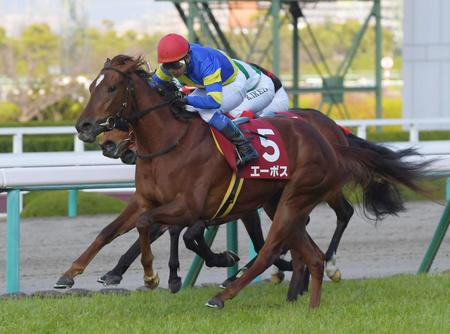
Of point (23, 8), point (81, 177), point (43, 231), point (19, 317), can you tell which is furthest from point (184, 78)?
point (23, 8)

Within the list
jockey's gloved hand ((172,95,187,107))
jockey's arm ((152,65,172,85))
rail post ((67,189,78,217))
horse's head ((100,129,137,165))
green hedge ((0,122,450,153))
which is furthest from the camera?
green hedge ((0,122,450,153))

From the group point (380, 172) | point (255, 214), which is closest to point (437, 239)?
point (380, 172)

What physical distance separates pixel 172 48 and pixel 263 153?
0.69m

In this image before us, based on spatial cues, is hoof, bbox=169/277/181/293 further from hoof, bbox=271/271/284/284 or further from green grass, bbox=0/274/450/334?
hoof, bbox=271/271/284/284

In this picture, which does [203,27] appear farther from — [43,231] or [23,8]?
[23,8]

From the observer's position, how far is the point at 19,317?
17.8 ft

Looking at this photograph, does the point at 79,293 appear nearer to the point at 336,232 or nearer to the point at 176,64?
the point at 176,64

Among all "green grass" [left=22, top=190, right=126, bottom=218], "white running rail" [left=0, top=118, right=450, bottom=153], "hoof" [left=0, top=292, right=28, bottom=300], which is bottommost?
"green grass" [left=22, top=190, right=126, bottom=218]

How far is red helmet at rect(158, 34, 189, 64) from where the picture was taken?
5.74 metres

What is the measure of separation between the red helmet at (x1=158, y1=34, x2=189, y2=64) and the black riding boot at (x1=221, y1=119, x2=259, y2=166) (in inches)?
16.1

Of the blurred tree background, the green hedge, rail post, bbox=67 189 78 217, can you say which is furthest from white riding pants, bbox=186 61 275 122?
the blurred tree background

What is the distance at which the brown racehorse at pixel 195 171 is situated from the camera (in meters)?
5.57

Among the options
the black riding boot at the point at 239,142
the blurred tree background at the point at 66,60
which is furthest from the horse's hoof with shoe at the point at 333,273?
the blurred tree background at the point at 66,60

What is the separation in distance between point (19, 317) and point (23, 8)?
4761 cm
